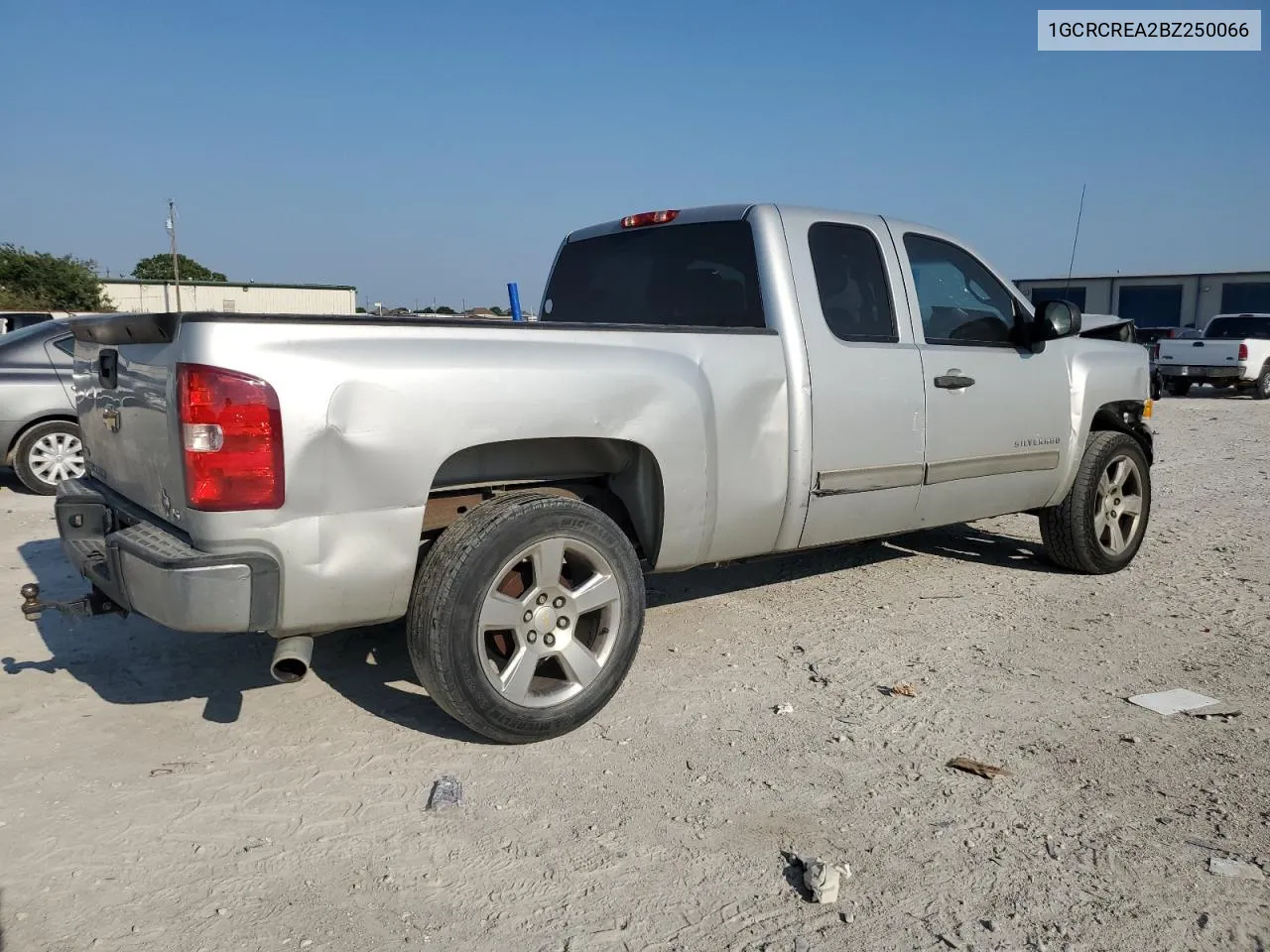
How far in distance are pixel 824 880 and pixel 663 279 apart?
3.04m

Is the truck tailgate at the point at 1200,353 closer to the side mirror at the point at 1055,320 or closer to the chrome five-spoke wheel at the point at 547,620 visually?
the side mirror at the point at 1055,320

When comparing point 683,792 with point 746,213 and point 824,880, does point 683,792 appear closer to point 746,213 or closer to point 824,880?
point 824,880

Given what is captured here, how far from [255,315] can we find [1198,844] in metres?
3.13

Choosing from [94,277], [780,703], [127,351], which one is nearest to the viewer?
[127,351]

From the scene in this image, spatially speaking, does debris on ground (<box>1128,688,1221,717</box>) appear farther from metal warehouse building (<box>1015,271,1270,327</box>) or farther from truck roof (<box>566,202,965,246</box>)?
metal warehouse building (<box>1015,271,1270,327</box>)

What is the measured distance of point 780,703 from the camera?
4070 mm

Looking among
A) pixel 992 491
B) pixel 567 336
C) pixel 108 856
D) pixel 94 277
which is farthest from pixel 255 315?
pixel 94 277

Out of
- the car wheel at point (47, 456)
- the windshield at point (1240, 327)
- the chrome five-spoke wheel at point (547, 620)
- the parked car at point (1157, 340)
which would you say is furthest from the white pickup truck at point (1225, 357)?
the chrome five-spoke wheel at point (547, 620)

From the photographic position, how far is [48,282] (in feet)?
148

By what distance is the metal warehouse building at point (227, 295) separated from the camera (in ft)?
110

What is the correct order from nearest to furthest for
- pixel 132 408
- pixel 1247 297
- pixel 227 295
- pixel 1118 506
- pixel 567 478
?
pixel 132 408
pixel 567 478
pixel 1118 506
pixel 227 295
pixel 1247 297

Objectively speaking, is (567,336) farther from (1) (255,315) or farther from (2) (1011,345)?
(2) (1011,345)

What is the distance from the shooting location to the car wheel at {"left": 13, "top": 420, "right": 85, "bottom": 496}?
8.62m

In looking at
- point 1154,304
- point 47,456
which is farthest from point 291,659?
point 1154,304
